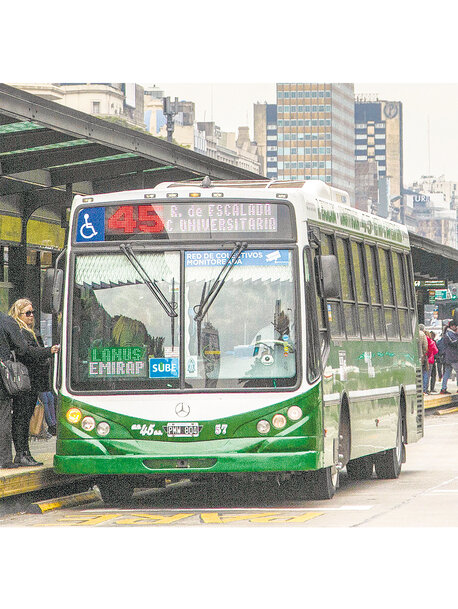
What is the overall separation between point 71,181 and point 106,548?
419 inches

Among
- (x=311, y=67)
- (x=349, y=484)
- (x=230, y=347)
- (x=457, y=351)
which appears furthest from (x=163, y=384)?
(x=457, y=351)

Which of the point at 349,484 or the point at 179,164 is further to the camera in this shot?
the point at 179,164

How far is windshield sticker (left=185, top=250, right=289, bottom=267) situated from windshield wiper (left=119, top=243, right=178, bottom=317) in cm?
34

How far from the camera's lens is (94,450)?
13.0 m

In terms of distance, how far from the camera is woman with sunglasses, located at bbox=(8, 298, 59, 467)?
14.2 meters

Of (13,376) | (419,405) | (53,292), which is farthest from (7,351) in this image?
(419,405)

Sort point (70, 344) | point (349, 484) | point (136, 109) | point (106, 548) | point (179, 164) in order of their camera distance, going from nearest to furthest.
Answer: point (106, 548)
point (70, 344)
point (349, 484)
point (179, 164)
point (136, 109)

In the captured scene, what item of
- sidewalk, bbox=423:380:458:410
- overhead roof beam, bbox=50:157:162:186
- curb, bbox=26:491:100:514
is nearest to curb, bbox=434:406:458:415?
sidewalk, bbox=423:380:458:410

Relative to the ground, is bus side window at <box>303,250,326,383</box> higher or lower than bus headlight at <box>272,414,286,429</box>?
higher

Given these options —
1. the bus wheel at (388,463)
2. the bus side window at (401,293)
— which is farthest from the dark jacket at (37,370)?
the bus side window at (401,293)

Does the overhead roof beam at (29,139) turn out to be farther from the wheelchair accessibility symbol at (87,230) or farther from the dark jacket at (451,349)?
the dark jacket at (451,349)

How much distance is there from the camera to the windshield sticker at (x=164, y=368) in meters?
13.0

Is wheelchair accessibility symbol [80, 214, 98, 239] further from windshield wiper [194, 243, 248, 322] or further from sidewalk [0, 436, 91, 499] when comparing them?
sidewalk [0, 436, 91, 499]

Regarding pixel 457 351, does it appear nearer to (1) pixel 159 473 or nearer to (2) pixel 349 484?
(2) pixel 349 484
